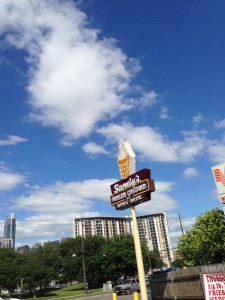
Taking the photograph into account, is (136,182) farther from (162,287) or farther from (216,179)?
(216,179)

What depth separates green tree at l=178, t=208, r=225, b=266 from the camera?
34.4 meters

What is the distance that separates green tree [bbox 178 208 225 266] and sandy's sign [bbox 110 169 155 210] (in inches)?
745

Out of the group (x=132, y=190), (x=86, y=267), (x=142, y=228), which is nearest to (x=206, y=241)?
(x=132, y=190)

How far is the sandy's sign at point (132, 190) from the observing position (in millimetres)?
17203

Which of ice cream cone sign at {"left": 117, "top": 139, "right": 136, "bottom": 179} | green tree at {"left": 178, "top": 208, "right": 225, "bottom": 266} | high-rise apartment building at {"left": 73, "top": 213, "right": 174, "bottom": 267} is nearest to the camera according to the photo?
ice cream cone sign at {"left": 117, "top": 139, "right": 136, "bottom": 179}

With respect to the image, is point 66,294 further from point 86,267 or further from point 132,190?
point 132,190

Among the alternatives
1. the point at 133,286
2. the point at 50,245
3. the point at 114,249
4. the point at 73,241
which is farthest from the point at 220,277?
the point at 50,245

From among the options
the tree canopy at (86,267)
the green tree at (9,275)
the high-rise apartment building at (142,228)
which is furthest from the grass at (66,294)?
the high-rise apartment building at (142,228)

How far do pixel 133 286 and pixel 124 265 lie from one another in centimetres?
2578

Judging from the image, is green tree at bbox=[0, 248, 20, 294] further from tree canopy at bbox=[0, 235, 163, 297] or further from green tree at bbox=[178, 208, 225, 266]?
green tree at bbox=[178, 208, 225, 266]

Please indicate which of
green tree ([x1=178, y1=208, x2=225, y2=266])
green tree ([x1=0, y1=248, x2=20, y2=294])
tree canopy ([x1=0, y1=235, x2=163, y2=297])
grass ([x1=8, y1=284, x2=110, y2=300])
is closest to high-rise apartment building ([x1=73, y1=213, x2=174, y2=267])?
tree canopy ([x1=0, y1=235, x2=163, y2=297])

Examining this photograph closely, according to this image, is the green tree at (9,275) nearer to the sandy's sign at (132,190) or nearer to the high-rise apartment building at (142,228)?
the sandy's sign at (132,190)

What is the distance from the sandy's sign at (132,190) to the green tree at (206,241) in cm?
1892

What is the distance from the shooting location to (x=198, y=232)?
1431 inches
